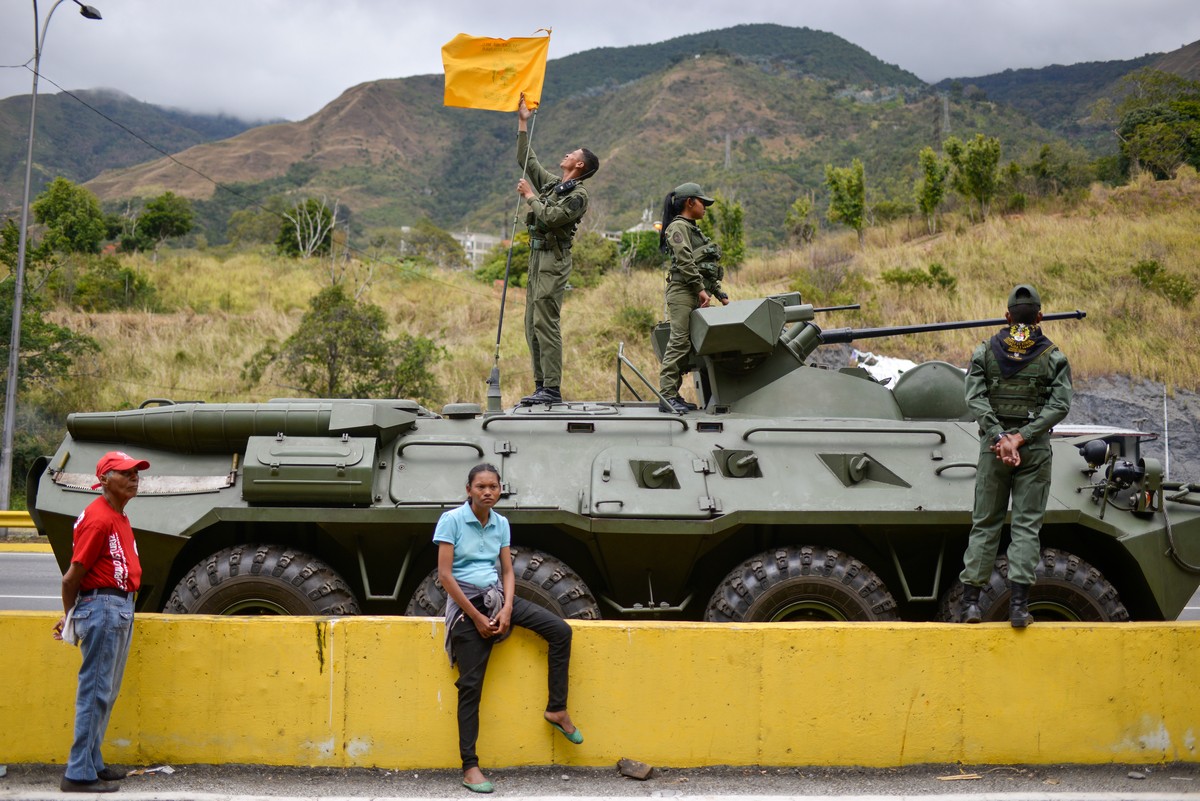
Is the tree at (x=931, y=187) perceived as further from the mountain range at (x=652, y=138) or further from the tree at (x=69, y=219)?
the tree at (x=69, y=219)

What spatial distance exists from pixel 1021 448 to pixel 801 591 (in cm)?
153

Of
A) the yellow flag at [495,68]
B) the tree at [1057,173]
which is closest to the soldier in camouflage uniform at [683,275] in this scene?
the yellow flag at [495,68]

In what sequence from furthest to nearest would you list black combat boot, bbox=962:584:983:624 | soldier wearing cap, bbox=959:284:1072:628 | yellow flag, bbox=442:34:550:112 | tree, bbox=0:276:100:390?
tree, bbox=0:276:100:390
yellow flag, bbox=442:34:550:112
black combat boot, bbox=962:584:983:624
soldier wearing cap, bbox=959:284:1072:628

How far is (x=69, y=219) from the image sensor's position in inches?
1332

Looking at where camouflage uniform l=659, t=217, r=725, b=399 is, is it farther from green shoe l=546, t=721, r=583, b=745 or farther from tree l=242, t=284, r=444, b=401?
tree l=242, t=284, r=444, b=401

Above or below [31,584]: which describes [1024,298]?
Answer: above

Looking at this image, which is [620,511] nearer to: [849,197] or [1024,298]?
[1024,298]

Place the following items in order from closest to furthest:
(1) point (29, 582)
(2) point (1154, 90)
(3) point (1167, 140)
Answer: (1) point (29, 582) < (3) point (1167, 140) < (2) point (1154, 90)

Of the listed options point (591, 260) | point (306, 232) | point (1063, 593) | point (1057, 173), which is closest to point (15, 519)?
point (1063, 593)

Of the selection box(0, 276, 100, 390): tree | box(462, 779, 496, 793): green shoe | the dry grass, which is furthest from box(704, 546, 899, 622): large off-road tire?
box(0, 276, 100, 390): tree

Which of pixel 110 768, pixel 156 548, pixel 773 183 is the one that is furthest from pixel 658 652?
pixel 773 183

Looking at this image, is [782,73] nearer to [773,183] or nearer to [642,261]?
[773,183]

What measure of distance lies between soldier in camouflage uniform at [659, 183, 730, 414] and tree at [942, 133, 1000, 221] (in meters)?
23.4

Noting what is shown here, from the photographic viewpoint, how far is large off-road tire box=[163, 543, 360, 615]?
689 centimetres
